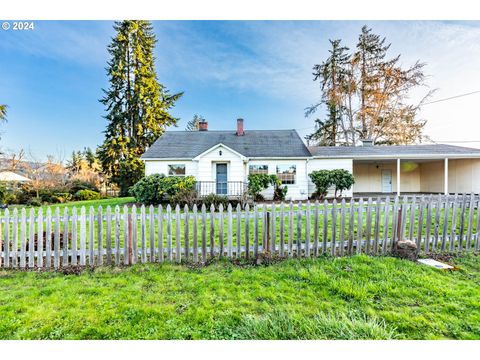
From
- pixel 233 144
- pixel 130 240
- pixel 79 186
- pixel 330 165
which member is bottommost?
pixel 130 240

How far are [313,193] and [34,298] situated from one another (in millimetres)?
13845

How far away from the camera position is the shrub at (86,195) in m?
18.1

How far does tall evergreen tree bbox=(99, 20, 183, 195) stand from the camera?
22484mm

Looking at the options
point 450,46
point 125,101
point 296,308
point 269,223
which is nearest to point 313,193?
point 450,46

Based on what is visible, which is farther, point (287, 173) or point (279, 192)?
point (287, 173)

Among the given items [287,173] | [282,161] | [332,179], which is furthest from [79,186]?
[332,179]

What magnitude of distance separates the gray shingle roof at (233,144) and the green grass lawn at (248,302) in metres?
11.2

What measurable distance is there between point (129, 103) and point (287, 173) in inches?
756

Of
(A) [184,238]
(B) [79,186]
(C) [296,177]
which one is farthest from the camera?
(B) [79,186]

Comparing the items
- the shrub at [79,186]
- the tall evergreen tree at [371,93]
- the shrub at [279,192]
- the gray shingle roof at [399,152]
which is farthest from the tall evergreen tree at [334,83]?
the shrub at [79,186]

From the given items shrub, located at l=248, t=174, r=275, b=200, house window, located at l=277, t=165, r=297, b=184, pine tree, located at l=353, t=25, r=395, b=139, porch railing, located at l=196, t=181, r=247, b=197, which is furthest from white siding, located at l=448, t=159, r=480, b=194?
porch railing, located at l=196, t=181, r=247, b=197

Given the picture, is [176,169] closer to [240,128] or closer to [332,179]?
[240,128]

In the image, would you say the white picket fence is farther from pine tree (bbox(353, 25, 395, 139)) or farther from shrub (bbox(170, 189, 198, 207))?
pine tree (bbox(353, 25, 395, 139))

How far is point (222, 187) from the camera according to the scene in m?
13.9
